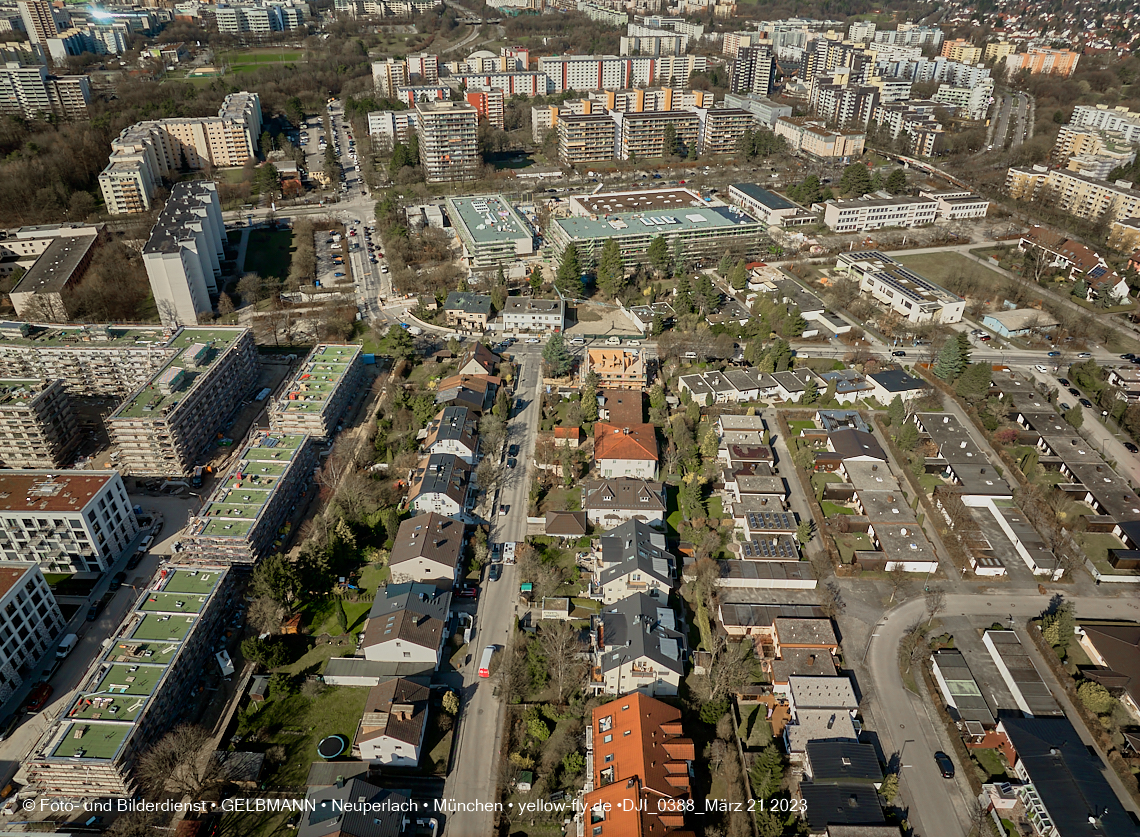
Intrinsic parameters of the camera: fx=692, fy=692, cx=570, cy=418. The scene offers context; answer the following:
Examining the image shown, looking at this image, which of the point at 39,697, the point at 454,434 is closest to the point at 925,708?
the point at 454,434

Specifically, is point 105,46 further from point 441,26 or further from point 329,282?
point 329,282

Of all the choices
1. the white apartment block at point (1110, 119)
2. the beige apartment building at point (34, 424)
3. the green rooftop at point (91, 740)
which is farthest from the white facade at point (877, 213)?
the green rooftop at point (91, 740)

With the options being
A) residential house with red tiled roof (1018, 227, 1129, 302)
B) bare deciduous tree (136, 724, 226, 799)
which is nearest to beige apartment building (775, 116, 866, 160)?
residential house with red tiled roof (1018, 227, 1129, 302)

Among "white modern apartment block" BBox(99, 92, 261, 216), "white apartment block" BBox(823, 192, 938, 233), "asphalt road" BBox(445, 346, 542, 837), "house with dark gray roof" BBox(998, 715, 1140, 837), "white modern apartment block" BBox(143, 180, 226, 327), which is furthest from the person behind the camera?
"white apartment block" BBox(823, 192, 938, 233)

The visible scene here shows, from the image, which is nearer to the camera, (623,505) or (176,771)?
(176,771)

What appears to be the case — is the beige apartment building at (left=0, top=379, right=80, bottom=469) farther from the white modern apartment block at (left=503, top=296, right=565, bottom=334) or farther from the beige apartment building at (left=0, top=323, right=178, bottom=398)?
the white modern apartment block at (left=503, top=296, right=565, bottom=334)

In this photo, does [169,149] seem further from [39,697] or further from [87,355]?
[39,697]

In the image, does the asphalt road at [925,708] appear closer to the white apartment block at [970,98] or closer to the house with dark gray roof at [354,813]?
the house with dark gray roof at [354,813]
